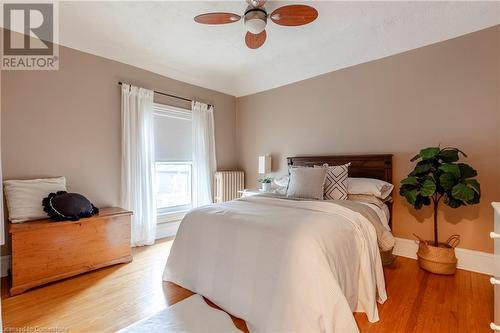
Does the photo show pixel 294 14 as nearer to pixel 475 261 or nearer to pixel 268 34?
pixel 268 34

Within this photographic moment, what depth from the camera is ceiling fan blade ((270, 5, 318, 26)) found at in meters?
2.00

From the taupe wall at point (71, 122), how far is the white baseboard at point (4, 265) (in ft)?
2.68

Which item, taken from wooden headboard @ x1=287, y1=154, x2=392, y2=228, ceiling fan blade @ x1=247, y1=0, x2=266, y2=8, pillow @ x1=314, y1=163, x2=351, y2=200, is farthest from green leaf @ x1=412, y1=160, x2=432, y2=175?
ceiling fan blade @ x1=247, y1=0, x2=266, y2=8

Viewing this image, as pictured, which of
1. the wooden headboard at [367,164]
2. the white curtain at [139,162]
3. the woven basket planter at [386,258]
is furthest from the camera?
the white curtain at [139,162]

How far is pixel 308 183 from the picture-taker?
107 inches

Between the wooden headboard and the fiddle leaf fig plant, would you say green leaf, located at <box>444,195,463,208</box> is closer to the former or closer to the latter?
the fiddle leaf fig plant

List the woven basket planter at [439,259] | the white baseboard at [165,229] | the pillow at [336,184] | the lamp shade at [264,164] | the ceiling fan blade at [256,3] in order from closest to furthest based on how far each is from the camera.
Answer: the ceiling fan blade at [256,3] → the woven basket planter at [439,259] → the pillow at [336,184] → the white baseboard at [165,229] → the lamp shade at [264,164]

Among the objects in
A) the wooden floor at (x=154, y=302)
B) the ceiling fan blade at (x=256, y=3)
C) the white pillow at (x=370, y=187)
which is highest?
the ceiling fan blade at (x=256, y=3)

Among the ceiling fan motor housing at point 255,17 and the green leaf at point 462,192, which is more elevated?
the ceiling fan motor housing at point 255,17

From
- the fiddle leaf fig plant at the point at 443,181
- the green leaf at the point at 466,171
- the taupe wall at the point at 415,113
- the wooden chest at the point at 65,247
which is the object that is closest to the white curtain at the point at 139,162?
the wooden chest at the point at 65,247

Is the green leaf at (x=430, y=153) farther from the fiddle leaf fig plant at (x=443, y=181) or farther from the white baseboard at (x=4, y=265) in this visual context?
the white baseboard at (x=4, y=265)

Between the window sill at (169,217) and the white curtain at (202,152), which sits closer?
the window sill at (169,217)

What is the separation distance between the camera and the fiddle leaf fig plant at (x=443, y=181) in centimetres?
221

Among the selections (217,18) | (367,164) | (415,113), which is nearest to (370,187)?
(367,164)
